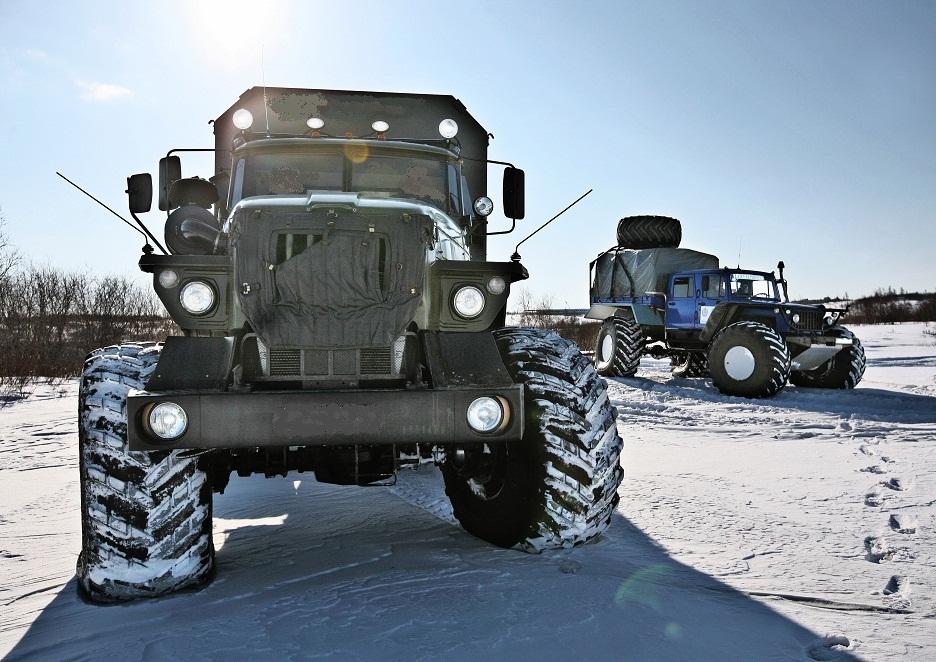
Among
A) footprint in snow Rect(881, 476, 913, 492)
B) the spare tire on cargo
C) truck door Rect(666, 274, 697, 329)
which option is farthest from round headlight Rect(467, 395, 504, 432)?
the spare tire on cargo

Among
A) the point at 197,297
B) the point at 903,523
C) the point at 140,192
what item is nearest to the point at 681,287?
the point at 903,523

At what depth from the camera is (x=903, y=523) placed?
3.94m

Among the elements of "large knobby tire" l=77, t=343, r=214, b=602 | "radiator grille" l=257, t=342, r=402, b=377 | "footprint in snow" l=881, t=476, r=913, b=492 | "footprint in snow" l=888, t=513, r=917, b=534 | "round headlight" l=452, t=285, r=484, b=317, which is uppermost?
"round headlight" l=452, t=285, r=484, b=317

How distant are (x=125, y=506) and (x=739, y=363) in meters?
10.1

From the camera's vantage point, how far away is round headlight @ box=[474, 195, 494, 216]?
5008mm

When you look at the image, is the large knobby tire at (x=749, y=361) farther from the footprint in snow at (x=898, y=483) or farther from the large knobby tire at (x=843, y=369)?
the footprint in snow at (x=898, y=483)

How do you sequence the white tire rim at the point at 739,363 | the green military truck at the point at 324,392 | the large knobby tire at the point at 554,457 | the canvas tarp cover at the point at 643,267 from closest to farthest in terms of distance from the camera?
the green military truck at the point at 324,392, the large knobby tire at the point at 554,457, the white tire rim at the point at 739,363, the canvas tarp cover at the point at 643,267

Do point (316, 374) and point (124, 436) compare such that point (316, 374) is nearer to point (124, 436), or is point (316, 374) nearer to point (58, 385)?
point (124, 436)

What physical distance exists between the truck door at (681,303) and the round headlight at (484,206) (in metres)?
10.0

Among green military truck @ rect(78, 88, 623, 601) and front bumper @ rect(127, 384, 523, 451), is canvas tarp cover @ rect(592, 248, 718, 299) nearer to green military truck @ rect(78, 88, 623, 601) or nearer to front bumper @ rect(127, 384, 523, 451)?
green military truck @ rect(78, 88, 623, 601)

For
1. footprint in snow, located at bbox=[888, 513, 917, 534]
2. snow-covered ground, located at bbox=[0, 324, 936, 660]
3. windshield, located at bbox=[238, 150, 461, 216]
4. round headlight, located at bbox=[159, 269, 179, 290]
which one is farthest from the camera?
windshield, located at bbox=[238, 150, 461, 216]

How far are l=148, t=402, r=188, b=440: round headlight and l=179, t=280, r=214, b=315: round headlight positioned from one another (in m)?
0.62

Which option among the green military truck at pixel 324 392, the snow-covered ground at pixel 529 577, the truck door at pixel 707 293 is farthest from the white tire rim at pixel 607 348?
the green military truck at pixel 324 392

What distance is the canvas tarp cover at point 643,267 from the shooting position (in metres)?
15.2
